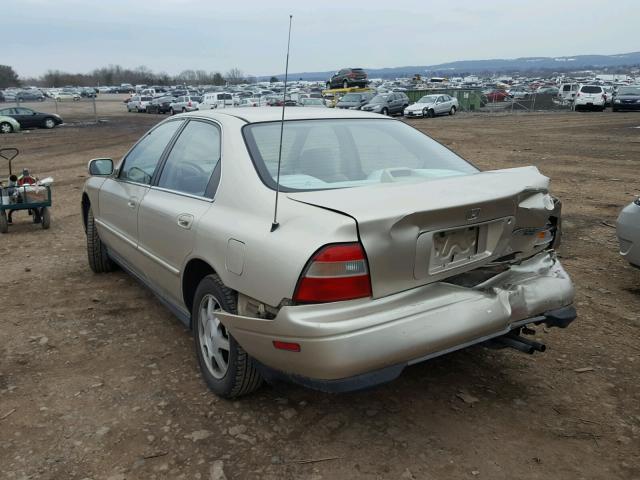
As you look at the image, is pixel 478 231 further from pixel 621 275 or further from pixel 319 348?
pixel 621 275

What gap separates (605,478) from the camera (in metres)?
2.54

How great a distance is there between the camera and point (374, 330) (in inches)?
96.2

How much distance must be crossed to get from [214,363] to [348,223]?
135 centimetres

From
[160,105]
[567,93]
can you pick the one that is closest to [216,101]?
[160,105]

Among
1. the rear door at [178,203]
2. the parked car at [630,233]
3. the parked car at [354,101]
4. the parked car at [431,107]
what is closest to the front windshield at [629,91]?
the parked car at [431,107]

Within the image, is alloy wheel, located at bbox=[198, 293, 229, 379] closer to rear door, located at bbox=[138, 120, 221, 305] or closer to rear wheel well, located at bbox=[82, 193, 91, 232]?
rear door, located at bbox=[138, 120, 221, 305]

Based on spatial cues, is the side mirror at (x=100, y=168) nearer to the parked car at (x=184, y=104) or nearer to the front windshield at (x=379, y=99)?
the front windshield at (x=379, y=99)

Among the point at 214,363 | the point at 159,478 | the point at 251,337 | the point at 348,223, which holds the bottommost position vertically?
the point at 159,478

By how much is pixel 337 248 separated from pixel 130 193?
2444 mm

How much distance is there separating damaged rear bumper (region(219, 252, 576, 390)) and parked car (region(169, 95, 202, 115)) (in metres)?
39.9

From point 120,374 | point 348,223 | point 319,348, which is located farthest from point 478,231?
point 120,374

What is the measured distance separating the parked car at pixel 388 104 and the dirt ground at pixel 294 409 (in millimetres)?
30090

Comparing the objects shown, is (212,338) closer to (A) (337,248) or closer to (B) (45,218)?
(A) (337,248)

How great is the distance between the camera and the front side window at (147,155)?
165 inches
